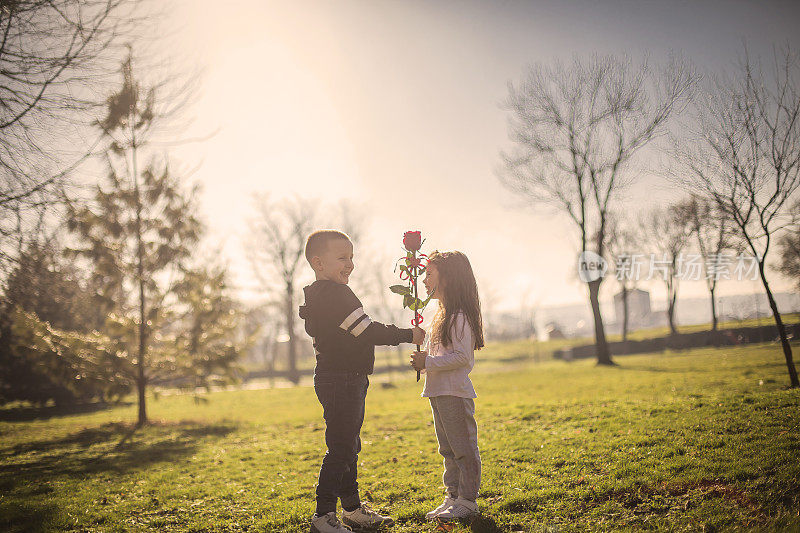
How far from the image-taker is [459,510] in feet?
13.3

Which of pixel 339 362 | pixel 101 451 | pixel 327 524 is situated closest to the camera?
pixel 327 524

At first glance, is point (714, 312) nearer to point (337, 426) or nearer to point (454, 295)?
point (454, 295)

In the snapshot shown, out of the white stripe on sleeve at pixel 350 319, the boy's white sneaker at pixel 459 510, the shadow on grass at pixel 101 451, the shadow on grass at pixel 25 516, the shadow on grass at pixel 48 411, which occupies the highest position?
the white stripe on sleeve at pixel 350 319

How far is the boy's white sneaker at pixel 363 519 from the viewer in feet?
13.5

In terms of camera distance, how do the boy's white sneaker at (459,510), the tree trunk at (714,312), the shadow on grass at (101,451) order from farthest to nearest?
the tree trunk at (714,312) → the shadow on grass at (101,451) → the boy's white sneaker at (459,510)

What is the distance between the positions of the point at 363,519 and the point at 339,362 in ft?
4.69

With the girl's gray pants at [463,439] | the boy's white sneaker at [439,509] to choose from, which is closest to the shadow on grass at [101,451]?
the boy's white sneaker at [439,509]

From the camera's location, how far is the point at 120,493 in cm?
622

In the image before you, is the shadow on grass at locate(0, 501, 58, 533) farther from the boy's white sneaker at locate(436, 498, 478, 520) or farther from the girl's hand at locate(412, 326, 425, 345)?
the girl's hand at locate(412, 326, 425, 345)

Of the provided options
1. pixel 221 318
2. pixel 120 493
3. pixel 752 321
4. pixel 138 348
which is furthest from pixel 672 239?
pixel 120 493

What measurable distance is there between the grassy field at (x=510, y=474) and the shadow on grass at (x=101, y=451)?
2.8 inches

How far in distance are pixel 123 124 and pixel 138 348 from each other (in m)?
6.29

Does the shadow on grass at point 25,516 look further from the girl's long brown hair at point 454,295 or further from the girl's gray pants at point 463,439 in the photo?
the girl's long brown hair at point 454,295

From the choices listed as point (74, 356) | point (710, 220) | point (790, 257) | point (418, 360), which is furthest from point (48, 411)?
point (790, 257)
